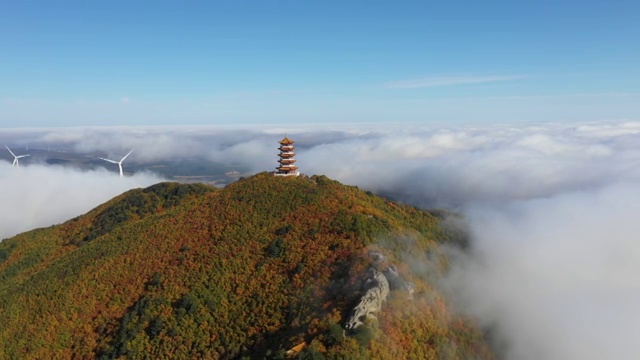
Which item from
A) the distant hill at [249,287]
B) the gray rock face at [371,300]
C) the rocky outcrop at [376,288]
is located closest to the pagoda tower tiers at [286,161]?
the distant hill at [249,287]

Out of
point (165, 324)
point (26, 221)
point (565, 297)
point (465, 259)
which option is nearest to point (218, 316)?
point (165, 324)

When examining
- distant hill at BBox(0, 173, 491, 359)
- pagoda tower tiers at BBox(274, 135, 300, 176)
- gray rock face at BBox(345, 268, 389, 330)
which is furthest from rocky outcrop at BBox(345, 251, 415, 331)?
pagoda tower tiers at BBox(274, 135, 300, 176)

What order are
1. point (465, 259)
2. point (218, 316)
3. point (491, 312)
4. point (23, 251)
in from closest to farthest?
point (218, 316) < point (491, 312) < point (465, 259) < point (23, 251)

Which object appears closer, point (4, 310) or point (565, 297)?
point (4, 310)

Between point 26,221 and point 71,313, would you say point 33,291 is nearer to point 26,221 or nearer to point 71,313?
point 71,313

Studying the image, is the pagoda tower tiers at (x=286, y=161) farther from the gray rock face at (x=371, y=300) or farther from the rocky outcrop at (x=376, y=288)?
the gray rock face at (x=371, y=300)

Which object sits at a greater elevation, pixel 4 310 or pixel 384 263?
pixel 384 263
